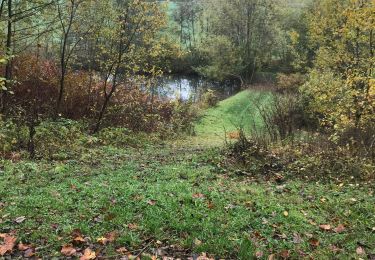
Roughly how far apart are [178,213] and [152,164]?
3.72 metres

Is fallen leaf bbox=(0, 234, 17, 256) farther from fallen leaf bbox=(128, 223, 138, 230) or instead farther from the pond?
the pond

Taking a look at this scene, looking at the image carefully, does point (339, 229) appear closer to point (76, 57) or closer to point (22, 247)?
point (22, 247)

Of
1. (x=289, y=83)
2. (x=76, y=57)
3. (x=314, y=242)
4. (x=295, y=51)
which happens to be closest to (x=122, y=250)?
(x=314, y=242)

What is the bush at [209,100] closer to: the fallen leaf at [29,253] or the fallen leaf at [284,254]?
the fallen leaf at [284,254]

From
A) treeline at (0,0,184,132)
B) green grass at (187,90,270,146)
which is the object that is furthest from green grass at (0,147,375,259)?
green grass at (187,90,270,146)

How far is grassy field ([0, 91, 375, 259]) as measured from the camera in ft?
15.7

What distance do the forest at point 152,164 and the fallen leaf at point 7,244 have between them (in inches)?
0.9

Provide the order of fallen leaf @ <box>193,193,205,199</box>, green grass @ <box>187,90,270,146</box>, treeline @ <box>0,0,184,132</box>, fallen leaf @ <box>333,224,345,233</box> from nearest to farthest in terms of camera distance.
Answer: fallen leaf @ <box>333,224,345,233</box>
fallen leaf @ <box>193,193,205,199</box>
treeline @ <box>0,0,184,132</box>
green grass @ <box>187,90,270,146</box>

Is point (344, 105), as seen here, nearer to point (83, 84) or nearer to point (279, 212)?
point (279, 212)

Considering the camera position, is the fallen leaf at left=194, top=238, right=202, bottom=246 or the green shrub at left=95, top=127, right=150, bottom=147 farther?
the green shrub at left=95, top=127, right=150, bottom=147

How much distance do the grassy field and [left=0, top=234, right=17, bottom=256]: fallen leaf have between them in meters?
0.08

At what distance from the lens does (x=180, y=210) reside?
223 inches

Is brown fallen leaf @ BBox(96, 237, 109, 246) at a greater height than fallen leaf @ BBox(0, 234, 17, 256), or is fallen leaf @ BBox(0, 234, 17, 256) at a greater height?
fallen leaf @ BBox(0, 234, 17, 256)

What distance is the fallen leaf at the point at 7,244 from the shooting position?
4.36 meters
